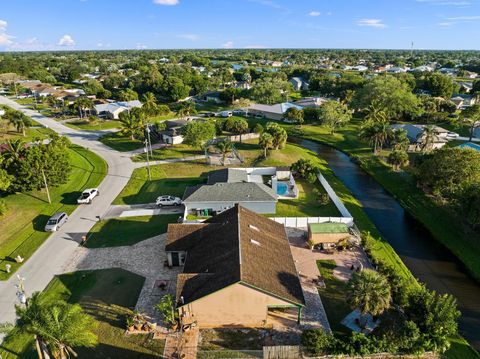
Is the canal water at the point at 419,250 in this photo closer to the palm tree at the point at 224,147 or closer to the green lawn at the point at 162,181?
the palm tree at the point at 224,147

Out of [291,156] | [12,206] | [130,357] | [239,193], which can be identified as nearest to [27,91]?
[12,206]

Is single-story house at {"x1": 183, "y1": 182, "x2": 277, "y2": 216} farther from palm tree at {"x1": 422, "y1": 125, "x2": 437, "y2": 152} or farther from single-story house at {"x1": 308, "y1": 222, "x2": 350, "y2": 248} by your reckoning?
palm tree at {"x1": 422, "y1": 125, "x2": 437, "y2": 152}

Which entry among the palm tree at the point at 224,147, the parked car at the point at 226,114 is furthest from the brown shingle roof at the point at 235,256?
the parked car at the point at 226,114

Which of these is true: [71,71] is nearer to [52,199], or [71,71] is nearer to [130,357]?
[52,199]

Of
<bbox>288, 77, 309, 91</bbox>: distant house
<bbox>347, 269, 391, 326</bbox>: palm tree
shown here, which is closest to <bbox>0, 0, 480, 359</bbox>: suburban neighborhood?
<bbox>347, 269, 391, 326</bbox>: palm tree

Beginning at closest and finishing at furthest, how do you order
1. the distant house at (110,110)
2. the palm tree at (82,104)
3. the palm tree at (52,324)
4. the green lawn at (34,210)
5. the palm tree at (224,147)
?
the palm tree at (52,324)
the green lawn at (34,210)
the palm tree at (224,147)
the palm tree at (82,104)
the distant house at (110,110)
